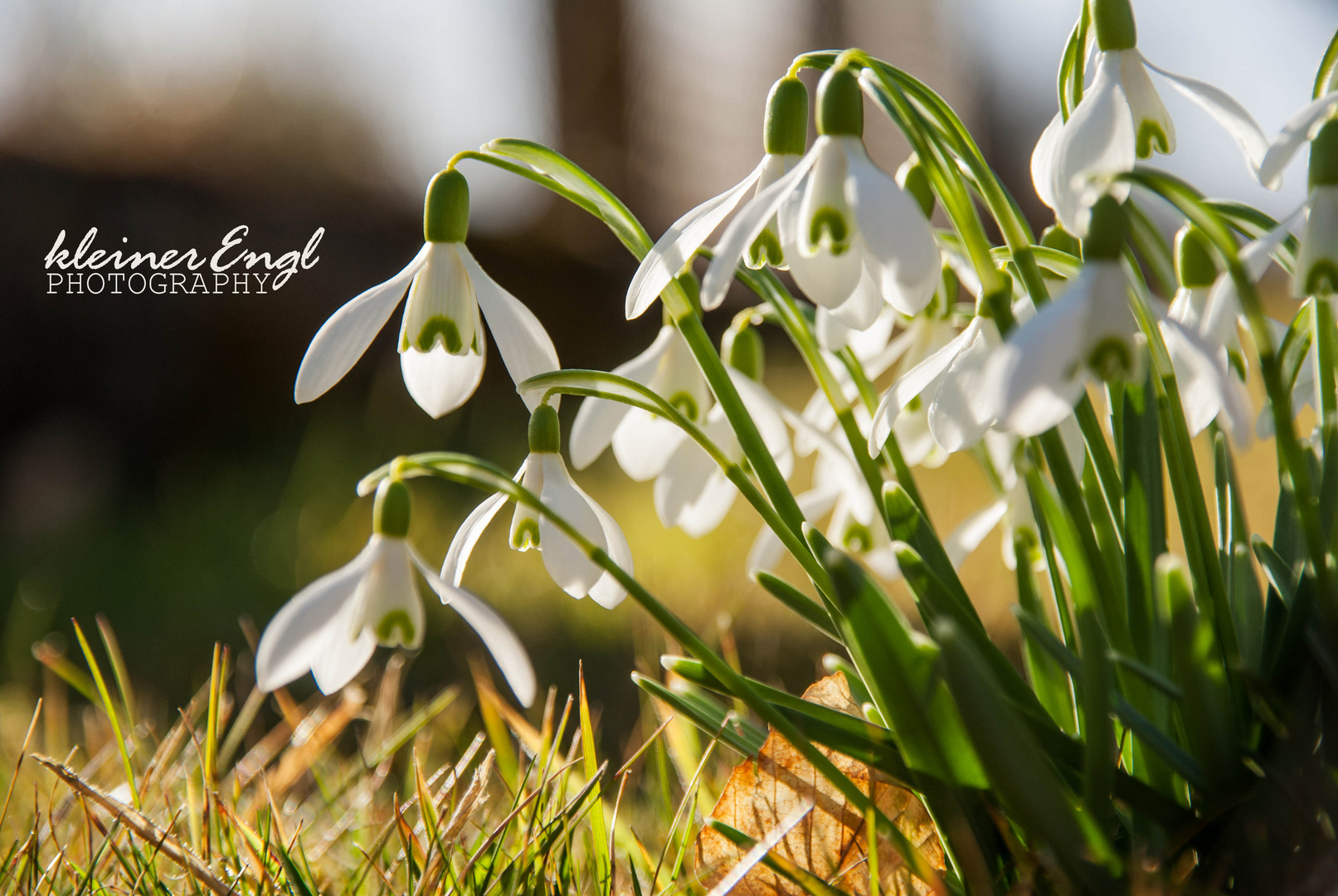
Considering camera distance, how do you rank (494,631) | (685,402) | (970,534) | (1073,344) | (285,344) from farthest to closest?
(285,344) < (970,534) < (685,402) < (494,631) < (1073,344)

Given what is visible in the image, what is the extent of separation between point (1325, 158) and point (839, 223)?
22cm

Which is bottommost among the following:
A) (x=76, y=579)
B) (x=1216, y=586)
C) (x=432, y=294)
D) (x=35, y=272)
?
(x=76, y=579)

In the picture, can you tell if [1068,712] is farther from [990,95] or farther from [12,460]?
[990,95]

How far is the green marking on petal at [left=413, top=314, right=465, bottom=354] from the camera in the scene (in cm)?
55

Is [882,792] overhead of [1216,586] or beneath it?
beneath

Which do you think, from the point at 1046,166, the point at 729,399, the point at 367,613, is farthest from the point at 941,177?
the point at 367,613

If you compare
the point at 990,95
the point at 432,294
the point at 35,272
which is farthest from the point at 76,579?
the point at 990,95

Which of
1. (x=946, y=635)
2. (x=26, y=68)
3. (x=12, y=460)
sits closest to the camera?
(x=946, y=635)

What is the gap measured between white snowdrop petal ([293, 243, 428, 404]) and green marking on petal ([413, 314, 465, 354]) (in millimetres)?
21

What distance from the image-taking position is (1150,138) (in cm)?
51

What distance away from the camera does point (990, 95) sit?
609cm

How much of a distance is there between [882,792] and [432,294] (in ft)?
1.32

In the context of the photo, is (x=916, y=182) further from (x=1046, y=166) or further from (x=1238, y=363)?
(x=1238, y=363)

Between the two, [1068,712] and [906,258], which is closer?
[906,258]
